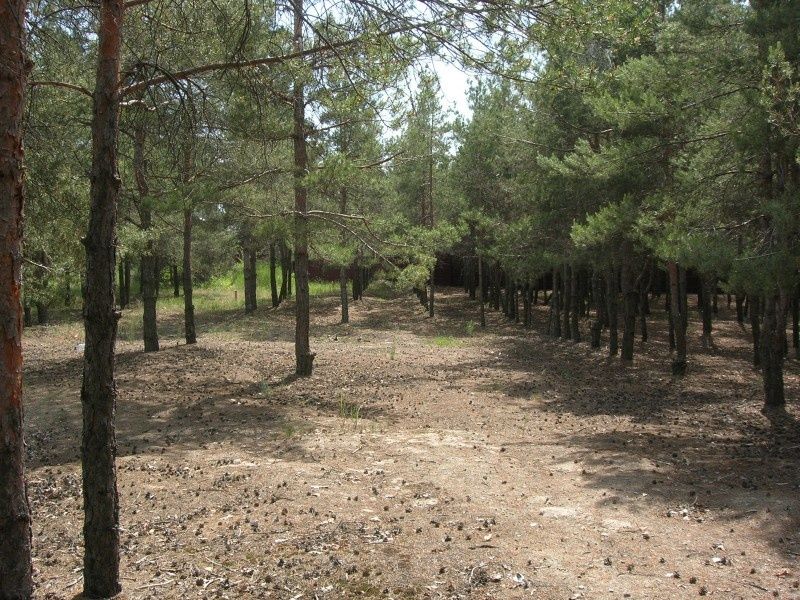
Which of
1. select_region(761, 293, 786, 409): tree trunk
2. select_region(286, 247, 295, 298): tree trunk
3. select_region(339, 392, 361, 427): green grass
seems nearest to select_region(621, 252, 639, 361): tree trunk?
select_region(761, 293, 786, 409): tree trunk

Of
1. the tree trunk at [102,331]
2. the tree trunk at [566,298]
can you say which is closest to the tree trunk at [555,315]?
the tree trunk at [566,298]

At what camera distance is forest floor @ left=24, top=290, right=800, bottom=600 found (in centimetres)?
482

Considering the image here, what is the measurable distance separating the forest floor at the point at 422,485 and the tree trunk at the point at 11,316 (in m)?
0.96

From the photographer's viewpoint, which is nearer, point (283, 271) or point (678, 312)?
point (678, 312)

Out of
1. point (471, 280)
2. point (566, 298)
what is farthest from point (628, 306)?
point (471, 280)

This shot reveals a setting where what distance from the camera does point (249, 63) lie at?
5355 millimetres

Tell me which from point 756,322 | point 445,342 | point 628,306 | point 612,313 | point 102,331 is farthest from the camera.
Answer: point 445,342

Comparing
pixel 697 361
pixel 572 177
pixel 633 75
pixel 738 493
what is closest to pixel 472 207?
pixel 697 361

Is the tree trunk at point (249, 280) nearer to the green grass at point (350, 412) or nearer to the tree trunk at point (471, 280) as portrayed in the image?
the tree trunk at point (471, 280)

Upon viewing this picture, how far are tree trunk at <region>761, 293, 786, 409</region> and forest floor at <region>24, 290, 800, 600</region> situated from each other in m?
0.53

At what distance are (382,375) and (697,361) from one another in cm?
902

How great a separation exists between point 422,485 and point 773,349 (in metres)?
7.47

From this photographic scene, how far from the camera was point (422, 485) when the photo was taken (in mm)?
6906

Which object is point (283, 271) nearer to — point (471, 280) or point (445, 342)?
point (471, 280)
